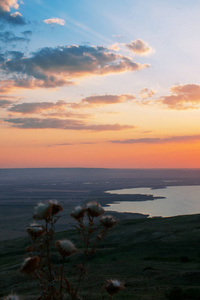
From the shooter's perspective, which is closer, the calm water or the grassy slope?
the grassy slope

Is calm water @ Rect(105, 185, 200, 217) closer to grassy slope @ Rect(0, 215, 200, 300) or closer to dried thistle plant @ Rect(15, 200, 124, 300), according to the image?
grassy slope @ Rect(0, 215, 200, 300)

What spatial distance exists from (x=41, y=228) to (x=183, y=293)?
12041 mm

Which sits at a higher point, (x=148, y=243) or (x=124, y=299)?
(x=124, y=299)

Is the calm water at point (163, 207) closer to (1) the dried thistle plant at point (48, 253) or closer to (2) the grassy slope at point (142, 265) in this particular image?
(2) the grassy slope at point (142, 265)

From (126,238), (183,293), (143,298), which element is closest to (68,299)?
(143,298)

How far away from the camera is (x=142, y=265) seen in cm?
2239

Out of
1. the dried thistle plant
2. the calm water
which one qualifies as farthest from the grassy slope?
the calm water

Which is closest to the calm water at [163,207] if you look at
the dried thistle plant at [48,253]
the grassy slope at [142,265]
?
the grassy slope at [142,265]

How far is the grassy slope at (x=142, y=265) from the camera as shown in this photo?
52.5ft

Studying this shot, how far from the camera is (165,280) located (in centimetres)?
1719

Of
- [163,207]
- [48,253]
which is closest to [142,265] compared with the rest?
[48,253]

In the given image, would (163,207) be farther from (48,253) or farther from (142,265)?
(48,253)

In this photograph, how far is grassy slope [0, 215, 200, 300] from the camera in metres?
16.0

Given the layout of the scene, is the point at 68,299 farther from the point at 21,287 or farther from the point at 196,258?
the point at 196,258
